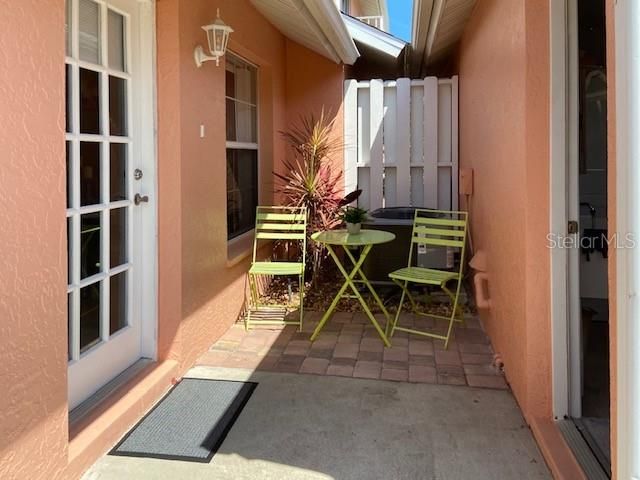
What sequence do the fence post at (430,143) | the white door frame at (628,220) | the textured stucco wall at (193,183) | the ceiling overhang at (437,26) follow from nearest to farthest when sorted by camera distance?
the white door frame at (628,220) < the textured stucco wall at (193,183) < the ceiling overhang at (437,26) < the fence post at (430,143)

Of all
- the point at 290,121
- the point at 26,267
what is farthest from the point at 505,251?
the point at 290,121

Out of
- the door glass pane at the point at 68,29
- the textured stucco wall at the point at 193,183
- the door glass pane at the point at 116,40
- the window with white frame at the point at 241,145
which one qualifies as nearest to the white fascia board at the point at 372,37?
the window with white frame at the point at 241,145

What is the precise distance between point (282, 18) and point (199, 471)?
14.2 ft

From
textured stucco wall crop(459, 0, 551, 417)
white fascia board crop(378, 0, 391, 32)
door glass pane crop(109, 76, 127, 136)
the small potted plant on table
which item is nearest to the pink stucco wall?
door glass pane crop(109, 76, 127, 136)

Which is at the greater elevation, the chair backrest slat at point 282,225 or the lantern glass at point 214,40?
the lantern glass at point 214,40

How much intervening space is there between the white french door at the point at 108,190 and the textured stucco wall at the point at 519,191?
6.92 feet

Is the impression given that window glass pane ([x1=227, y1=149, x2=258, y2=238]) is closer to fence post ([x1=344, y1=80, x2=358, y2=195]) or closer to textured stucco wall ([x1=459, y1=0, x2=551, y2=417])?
fence post ([x1=344, y1=80, x2=358, y2=195])

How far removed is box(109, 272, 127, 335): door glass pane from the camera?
313 cm

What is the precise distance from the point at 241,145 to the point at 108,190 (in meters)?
2.35

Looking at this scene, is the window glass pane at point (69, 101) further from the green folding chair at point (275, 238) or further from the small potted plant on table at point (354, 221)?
the small potted plant on table at point (354, 221)

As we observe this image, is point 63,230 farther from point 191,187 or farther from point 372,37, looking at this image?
point 372,37

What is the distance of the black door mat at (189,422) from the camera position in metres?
2.64

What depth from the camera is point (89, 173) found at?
287 cm

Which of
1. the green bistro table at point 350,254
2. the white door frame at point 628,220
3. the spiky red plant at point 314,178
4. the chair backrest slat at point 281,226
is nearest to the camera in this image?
the white door frame at point 628,220
